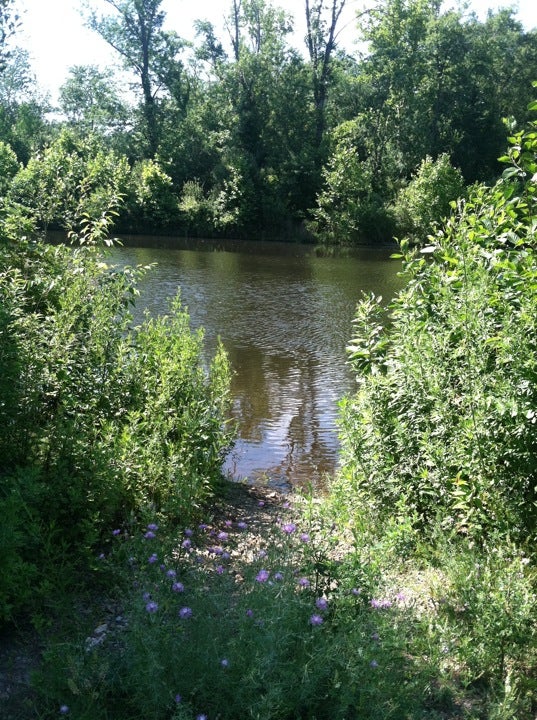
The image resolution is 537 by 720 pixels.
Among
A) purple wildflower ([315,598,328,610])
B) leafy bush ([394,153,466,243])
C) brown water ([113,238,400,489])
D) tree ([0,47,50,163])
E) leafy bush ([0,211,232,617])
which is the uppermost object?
tree ([0,47,50,163])

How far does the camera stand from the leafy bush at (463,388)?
381cm

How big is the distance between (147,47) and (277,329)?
35.1 meters

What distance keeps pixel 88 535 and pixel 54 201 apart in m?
3.76

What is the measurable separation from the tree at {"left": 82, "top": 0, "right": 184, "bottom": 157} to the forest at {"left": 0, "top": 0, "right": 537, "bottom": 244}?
8cm

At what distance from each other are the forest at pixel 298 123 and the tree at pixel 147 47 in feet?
0.26

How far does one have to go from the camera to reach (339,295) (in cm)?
1931

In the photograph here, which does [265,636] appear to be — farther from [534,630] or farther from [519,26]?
[519,26]

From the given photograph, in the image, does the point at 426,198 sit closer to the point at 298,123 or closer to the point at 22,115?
the point at 298,123

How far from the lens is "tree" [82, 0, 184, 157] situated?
1721 inches

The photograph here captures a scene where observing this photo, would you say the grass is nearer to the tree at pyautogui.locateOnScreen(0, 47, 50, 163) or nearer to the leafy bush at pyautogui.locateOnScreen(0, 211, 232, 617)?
the leafy bush at pyautogui.locateOnScreen(0, 211, 232, 617)

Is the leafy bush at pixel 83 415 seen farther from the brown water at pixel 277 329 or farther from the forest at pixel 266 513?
the brown water at pixel 277 329

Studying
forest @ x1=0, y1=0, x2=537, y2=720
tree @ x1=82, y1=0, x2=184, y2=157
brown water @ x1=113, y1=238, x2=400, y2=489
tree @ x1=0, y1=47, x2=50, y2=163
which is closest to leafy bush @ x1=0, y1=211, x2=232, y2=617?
forest @ x1=0, y1=0, x2=537, y2=720

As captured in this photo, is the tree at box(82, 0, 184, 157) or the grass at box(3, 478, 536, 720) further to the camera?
the tree at box(82, 0, 184, 157)

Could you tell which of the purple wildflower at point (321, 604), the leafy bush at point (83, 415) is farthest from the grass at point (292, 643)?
the leafy bush at point (83, 415)
